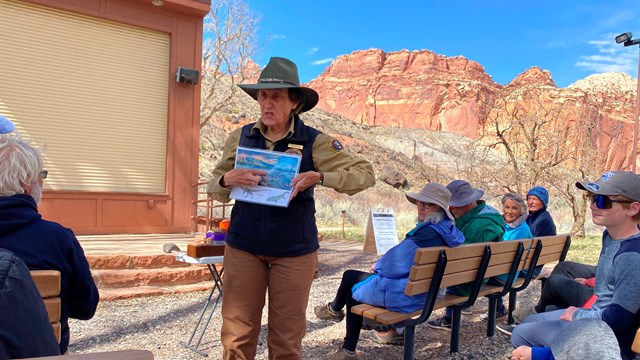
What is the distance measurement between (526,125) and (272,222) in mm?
12264

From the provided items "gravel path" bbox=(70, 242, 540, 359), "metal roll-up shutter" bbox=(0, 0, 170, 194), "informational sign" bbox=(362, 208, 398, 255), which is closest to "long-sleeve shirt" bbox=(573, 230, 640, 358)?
"gravel path" bbox=(70, 242, 540, 359)

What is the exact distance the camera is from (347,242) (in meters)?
11.4

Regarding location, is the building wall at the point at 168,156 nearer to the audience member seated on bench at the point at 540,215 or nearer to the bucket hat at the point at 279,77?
the audience member seated on bench at the point at 540,215

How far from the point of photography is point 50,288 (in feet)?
5.98

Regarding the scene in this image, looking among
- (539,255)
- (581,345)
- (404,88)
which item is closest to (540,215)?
(539,255)

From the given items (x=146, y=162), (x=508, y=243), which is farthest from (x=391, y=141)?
(x=508, y=243)

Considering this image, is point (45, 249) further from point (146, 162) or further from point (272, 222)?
point (146, 162)

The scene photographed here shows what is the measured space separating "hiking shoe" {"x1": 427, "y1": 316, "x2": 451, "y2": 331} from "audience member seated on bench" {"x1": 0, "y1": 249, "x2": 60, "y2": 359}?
4109 mm

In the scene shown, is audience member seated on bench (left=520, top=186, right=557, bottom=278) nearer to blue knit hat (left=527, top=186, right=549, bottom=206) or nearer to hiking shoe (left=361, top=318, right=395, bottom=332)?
blue knit hat (left=527, top=186, right=549, bottom=206)

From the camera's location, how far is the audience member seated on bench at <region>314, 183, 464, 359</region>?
3.40 metres

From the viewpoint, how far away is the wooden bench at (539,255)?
482 centimetres

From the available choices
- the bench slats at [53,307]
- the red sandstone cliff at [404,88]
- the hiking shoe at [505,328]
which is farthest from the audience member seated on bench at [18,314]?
the red sandstone cliff at [404,88]

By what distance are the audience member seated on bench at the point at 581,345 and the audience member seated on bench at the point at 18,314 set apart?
7.03 ft

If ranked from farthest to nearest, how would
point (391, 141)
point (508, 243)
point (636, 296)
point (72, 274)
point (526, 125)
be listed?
point (391, 141) < point (526, 125) < point (508, 243) < point (636, 296) < point (72, 274)
